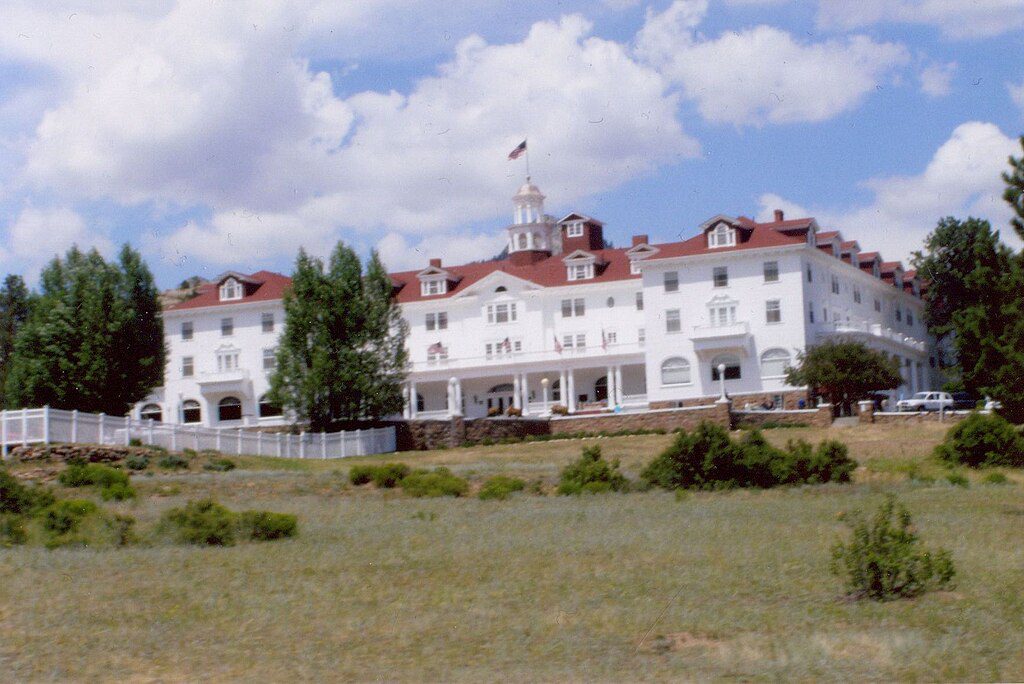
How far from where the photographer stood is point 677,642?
35.5 feet

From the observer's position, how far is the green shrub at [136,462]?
3531 centimetres

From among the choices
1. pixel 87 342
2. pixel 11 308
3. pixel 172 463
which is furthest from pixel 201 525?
pixel 11 308

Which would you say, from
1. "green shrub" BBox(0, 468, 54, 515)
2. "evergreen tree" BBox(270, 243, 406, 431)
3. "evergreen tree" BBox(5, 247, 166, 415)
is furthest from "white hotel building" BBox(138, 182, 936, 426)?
"green shrub" BBox(0, 468, 54, 515)

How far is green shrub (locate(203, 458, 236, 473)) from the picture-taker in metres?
36.4

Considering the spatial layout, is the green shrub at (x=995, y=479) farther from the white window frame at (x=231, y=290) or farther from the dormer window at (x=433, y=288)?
the white window frame at (x=231, y=290)

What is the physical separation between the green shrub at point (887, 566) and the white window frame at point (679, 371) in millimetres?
57814

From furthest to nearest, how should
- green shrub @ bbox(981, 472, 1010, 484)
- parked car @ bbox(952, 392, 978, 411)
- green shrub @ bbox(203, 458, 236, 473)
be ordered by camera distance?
parked car @ bbox(952, 392, 978, 411), green shrub @ bbox(203, 458, 236, 473), green shrub @ bbox(981, 472, 1010, 484)

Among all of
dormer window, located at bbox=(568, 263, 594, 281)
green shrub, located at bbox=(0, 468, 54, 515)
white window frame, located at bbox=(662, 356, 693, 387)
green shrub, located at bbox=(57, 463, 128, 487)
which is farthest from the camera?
dormer window, located at bbox=(568, 263, 594, 281)

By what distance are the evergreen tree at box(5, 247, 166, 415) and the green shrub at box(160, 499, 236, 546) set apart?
37859 mm

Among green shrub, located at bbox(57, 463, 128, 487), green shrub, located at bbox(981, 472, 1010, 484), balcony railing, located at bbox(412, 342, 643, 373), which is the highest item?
balcony railing, located at bbox(412, 342, 643, 373)

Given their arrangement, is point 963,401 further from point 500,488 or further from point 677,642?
point 677,642

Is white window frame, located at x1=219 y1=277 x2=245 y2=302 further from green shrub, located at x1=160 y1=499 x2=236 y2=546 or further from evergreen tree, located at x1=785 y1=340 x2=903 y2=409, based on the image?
green shrub, located at x1=160 y1=499 x2=236 y2=546

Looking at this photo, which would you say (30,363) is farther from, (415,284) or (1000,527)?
(1000,527)

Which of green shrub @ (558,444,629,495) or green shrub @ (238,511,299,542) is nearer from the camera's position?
green shrub @ (238,511,299,542)
